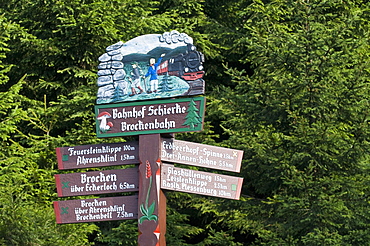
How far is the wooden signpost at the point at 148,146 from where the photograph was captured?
22.7ft

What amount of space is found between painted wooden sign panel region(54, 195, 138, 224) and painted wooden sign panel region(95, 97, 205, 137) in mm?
749

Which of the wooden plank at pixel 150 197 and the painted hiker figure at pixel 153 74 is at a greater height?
the painted hiker figure at pixel 153 74

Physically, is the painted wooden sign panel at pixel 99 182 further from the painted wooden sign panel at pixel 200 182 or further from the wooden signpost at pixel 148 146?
the painted wooden sign panel at pixel 200 182

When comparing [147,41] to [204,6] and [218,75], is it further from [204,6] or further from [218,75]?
[204,6]

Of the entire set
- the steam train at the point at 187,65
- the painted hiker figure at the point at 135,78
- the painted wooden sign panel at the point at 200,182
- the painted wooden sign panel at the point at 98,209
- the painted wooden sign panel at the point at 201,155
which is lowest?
the painted wooden sign panel at the point at 98,209

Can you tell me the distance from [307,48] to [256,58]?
3.25 feet

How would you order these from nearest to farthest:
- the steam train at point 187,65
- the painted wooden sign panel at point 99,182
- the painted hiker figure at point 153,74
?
the steam train at point 187,65
the painted hiker figure at point 153,74
the painted wooden sign panel at point 99,182

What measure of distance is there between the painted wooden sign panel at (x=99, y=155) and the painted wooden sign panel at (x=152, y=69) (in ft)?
1.73

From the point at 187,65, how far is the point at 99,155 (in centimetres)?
146

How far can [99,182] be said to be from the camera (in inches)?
286

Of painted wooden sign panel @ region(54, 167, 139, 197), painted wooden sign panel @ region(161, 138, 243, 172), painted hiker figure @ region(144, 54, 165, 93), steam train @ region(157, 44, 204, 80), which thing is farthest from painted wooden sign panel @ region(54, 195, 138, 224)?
steam train @ region(157, 44, 204, 80)

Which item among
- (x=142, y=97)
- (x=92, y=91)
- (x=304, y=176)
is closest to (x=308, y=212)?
(x=304, y=176)

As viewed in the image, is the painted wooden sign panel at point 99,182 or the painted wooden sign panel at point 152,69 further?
the painted wooden sign panel at point 99,182

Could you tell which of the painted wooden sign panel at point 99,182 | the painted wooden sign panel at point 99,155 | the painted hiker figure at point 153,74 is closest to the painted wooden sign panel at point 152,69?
the painted hiker figure at point 153,74
